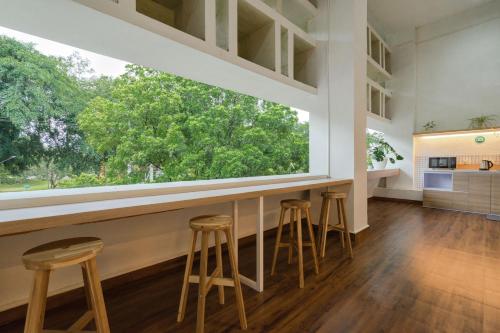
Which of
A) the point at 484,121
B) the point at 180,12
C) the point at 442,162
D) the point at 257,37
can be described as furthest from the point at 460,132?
the point at 180,12

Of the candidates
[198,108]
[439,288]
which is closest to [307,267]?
[439,288]

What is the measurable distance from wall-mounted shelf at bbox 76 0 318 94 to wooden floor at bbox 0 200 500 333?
1.88m

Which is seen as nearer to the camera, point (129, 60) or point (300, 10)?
point (129, 60)

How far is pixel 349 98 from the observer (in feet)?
9.91

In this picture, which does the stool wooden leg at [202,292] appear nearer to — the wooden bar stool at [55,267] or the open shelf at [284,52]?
the wooden bar stool at [55,267]

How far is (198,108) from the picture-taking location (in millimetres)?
5152

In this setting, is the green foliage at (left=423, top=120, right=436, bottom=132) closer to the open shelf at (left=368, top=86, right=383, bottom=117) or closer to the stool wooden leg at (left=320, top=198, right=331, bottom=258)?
the open shelf at (left=368, top=86, right=383, bottom=117)

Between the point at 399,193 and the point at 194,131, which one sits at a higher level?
the point at 194,131

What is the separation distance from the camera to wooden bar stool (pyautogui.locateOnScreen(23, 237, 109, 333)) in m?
0.88

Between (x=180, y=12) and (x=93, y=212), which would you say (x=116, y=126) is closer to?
(x=180, y=12)

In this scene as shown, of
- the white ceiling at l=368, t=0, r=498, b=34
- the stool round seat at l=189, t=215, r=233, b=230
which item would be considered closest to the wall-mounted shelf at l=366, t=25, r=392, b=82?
the white ceiling at l=368, t=0, r=498, b=34

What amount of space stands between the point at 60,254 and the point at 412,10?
6.80 m

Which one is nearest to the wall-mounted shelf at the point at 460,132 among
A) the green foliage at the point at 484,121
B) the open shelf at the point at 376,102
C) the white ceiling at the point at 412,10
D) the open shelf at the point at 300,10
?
the green foliage at the point at 484,121

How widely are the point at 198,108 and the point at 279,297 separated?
14.1 feet
